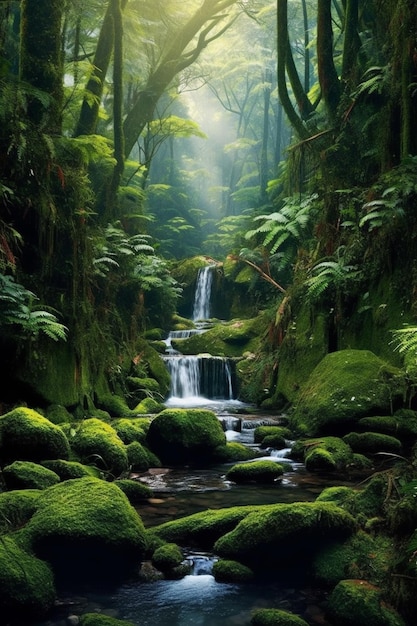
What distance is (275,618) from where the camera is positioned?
12.2ft

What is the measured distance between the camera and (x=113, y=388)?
37.0 ft

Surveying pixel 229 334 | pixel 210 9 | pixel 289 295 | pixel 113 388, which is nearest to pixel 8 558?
pixel 113 388

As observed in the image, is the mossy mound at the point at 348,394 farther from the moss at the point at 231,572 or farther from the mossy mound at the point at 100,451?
the moss at the point at 231,572

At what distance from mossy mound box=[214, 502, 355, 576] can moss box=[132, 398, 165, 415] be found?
247 inches

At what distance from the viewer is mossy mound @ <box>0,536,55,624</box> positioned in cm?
376

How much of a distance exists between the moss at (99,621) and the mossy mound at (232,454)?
14.9 feet

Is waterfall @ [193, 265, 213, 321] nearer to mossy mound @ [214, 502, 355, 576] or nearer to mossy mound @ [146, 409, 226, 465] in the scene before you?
mossy mound @ [146, 409, 226, 465]

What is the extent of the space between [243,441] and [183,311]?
43.8 feet

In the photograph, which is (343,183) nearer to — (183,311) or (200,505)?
(200,505)

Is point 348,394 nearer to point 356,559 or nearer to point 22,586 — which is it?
point 356,559

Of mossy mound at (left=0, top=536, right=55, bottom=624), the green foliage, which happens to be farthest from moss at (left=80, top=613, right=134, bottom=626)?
the green foliage

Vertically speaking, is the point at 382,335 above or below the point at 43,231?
below

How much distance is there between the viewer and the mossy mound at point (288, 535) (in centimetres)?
444

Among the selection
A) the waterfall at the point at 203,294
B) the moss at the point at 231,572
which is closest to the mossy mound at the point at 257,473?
the moss at the point at 231,572
